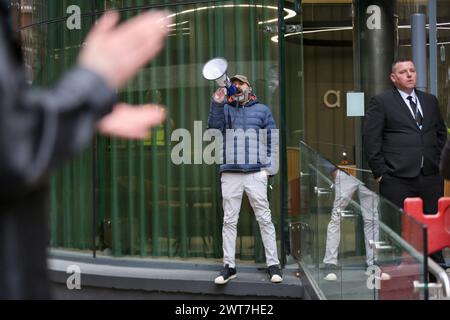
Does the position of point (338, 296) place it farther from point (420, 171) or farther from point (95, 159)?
point (95, 159)

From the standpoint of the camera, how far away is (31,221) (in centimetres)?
153

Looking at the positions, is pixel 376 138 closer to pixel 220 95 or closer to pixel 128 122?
pixel 220 95

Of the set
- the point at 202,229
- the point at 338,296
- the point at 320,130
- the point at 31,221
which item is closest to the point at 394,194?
the point at 338,296

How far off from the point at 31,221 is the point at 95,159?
5992mm

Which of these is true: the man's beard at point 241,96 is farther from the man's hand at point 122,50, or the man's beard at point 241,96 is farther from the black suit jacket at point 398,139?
the man's hand at point 122,50

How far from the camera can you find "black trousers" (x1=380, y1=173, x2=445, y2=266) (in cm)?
583

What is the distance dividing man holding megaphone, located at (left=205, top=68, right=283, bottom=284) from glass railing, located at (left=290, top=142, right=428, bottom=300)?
1.07ft

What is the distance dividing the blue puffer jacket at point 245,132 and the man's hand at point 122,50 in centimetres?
483

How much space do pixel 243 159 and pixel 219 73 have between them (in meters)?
0.73

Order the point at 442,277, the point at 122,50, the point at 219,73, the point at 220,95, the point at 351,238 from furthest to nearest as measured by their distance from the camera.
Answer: the point at 219,73, the point at 220,95, the point at 351,238, the point at 442,277, the point at 122,50

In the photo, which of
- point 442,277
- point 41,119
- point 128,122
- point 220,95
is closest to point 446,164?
point 442,277

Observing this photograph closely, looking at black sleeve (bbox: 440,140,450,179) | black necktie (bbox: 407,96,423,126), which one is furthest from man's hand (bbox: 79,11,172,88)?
black necktie (bbox: 407,96,423,126)

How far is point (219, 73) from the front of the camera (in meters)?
6.45

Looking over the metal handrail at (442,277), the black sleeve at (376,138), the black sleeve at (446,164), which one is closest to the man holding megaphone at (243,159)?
the black sleeve at (376,138)
